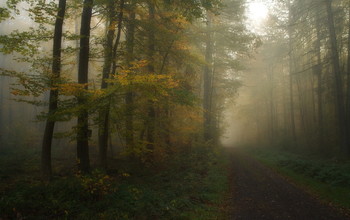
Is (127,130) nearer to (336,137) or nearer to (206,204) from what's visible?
(206,204)

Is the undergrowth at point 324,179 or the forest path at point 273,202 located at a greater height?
the undergrowth at point 324,179

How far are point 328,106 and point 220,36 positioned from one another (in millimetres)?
11784

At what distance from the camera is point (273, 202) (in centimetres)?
791

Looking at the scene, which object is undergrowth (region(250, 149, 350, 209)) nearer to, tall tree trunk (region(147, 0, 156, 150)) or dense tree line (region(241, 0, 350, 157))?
dense tree line (region(241, 0, 350, 157))

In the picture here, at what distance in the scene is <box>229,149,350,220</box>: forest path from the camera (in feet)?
22.1

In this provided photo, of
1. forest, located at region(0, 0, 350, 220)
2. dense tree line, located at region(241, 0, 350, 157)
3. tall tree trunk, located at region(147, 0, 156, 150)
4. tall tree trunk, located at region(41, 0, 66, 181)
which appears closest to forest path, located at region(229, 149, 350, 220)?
forest, located at region(0, 0, 350, 220)

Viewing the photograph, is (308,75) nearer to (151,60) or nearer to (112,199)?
(151,60)

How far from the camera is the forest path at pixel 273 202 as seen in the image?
674cm

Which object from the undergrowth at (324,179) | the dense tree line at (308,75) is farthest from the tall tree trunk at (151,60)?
the dense tree line at (308,75)

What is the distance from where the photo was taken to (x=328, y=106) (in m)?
20.5

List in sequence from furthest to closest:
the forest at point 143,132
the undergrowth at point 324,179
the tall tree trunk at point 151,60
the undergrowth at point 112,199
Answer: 1. the tall tree trunk at point 151,60
2. the undergrowth at point 324,179
3. the forest at point 143,132
4. the undergrowth at point 112,199

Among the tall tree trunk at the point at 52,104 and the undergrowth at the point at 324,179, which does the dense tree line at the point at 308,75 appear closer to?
the undergrowth at the point at 324,179

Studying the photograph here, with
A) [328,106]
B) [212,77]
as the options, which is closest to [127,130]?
[212,77]

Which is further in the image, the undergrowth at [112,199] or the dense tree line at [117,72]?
the dense tree line at [117,72]
